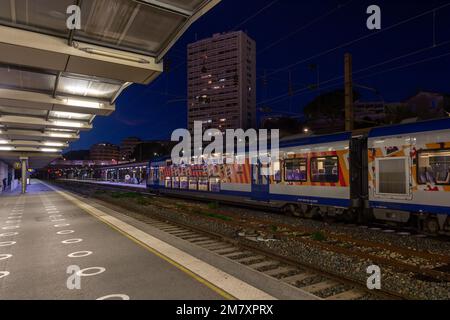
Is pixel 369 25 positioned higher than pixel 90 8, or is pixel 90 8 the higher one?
pixel 369 25

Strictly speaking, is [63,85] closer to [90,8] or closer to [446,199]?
[90,8]

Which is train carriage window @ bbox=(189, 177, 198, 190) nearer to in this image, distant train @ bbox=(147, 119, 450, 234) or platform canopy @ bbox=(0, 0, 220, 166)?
distant train @ bbox=(147, 119, 450, 234)

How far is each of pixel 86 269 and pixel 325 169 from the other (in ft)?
31.2

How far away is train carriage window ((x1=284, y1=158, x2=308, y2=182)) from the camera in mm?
13984

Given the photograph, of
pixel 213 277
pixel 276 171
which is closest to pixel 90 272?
pixel 213 277

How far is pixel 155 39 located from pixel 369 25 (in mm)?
7259

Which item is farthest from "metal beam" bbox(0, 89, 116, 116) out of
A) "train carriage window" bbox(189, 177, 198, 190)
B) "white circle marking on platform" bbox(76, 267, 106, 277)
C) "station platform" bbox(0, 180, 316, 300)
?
"white circle marking on platform" bbox(76, 267, 106, 277)

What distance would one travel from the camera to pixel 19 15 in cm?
829

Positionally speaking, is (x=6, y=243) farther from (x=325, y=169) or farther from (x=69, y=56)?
(x=325, y=169)

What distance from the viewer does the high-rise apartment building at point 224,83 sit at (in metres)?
142

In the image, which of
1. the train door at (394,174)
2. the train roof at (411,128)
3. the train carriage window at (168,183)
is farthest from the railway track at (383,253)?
the train carriage window at (168,183)

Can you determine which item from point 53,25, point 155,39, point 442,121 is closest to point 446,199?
point 442,121

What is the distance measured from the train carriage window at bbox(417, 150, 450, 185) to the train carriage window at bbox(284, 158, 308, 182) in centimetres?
469

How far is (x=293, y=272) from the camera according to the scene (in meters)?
7.16
